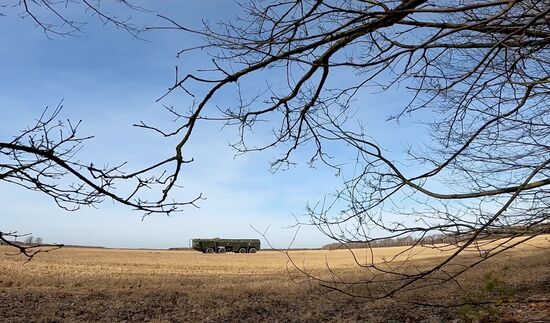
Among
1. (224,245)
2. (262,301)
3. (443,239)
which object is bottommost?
(262,301)

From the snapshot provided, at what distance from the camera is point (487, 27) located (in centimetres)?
370

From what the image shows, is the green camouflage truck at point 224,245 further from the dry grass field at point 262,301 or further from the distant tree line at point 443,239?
the distant tree line at point 443,239

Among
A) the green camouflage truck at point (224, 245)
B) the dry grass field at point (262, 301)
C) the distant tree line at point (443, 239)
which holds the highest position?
the green camouflage truck at point (224, 245)

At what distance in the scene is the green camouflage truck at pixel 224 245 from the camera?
72250mm

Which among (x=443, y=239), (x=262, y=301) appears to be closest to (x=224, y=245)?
(x=262, y=301)

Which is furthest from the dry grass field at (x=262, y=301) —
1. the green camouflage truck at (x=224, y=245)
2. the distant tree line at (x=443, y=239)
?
the green camouflage truck at (x=224, y=245)

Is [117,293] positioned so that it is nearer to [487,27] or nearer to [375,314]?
[375,314]

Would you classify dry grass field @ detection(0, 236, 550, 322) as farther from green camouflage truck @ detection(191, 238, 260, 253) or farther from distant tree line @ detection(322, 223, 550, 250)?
green camouflage truck @ detection(191, 238, 260, 253)

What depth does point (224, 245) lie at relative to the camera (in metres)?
72.9

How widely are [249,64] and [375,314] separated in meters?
8.49

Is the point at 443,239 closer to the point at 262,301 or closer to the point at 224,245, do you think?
the point at 262,301

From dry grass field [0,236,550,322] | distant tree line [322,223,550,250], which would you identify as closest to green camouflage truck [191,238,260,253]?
Answer: dry grass field [0,236,550,322]

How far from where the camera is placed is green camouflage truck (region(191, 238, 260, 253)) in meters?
72.2

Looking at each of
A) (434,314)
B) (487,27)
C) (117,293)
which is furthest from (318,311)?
(487,27)
